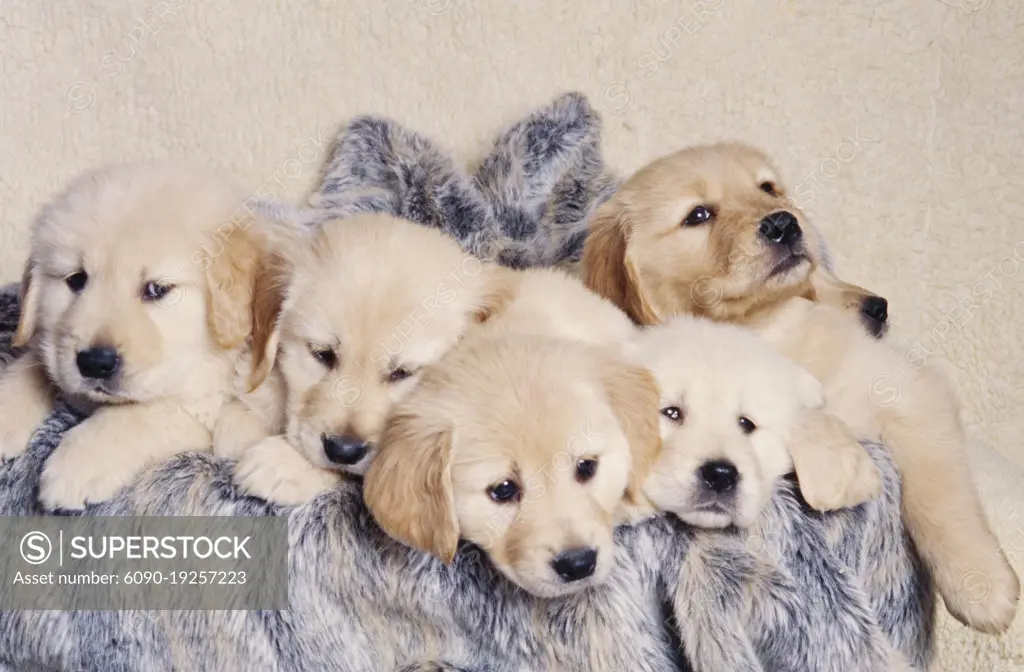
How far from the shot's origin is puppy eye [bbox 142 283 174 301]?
217 centimetres

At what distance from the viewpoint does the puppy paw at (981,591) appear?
6.73 feet

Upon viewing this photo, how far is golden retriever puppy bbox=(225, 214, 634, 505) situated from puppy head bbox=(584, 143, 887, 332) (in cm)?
24

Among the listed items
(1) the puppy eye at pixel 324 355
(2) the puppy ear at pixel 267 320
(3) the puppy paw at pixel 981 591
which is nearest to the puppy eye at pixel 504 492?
(1) the puppy eye at pixel 324 355

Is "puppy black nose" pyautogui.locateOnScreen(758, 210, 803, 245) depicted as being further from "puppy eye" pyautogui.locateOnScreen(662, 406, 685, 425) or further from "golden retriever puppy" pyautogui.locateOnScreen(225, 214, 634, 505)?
"puppy eye" pyautogui.locateOnScreen(662, 406, 685, 425)

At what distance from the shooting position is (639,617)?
1.93 m

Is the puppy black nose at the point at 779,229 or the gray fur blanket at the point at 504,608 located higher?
the puppy black nose at the point at 779,229

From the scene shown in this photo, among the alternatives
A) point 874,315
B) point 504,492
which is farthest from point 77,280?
point 874,315

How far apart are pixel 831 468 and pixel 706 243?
2.15 feet

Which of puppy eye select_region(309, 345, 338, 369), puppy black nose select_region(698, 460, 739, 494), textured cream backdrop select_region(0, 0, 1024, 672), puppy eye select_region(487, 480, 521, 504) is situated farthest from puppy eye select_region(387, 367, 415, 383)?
textured cream backdrop select_region(0, 0, 1024, 672)

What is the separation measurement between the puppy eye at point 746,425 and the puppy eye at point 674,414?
4.3 inches

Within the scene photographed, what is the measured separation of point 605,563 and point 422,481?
327mm

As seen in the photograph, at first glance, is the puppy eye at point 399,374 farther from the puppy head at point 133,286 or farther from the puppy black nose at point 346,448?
the puppy head at point 133,286

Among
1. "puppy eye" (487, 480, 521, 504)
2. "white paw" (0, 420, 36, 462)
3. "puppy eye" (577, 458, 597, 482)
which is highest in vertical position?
"puppy eye" (577, 458, 597, 482)

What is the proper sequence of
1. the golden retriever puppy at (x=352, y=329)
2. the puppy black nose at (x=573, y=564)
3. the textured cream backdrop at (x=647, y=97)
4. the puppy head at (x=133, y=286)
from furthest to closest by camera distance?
the textured cream backdrop at (x=647, y=97) → the puppy head at (x=133, y=286) → the golden retriever puppy at (x=352, y=329) → the puppy black nose at (x=573, y=564)
